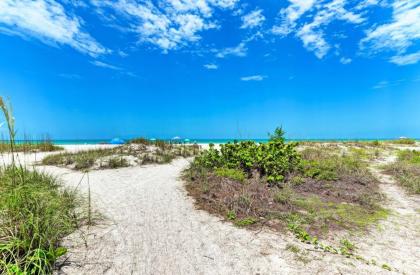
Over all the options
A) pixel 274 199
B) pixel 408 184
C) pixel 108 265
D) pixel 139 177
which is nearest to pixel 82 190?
pixel 139 177

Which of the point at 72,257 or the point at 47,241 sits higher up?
the point at 47,241

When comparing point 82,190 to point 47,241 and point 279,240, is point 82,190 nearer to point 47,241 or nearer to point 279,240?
point 47,241

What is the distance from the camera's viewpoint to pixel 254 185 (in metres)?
6.51

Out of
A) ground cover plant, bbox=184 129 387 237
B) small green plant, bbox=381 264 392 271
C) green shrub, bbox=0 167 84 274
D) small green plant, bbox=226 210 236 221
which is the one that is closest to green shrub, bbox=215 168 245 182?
ground cover plant, bbox=184 129 387 237

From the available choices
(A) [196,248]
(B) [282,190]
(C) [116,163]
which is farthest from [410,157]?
(C) [116,163]

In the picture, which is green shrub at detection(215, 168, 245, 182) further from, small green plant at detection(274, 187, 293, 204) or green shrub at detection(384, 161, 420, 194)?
green shrub at detection(384, 161, 420, 194)

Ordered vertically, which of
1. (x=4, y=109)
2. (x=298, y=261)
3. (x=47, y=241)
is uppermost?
(x=4, y=109)

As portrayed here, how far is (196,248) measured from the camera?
375 cm

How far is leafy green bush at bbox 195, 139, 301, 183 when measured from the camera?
25.8ft

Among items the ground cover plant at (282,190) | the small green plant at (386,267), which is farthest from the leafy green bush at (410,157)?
the small green plant at (386,267)

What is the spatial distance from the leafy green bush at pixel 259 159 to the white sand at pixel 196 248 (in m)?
3.17

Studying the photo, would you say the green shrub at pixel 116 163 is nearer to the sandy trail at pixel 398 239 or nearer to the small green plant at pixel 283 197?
the small green plant at pixel 283 197

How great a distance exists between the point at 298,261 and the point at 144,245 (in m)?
2.27

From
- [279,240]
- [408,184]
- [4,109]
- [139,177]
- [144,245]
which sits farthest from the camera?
[139,177]
